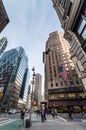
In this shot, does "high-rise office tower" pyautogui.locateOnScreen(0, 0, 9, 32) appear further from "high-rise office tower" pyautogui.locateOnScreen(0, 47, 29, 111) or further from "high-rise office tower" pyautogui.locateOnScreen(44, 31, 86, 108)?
"high-rise office tower" pyautogui.locateOnScreen(0, 47, 29, 111)

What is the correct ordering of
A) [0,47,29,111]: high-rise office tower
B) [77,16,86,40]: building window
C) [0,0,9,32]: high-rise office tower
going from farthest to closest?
[0,47,29,111]: high-rise office tower < [0,0,9,32]: high-rise office tower < [77,16,86,40]: building window

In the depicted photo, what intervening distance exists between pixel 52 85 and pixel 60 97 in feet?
27.0

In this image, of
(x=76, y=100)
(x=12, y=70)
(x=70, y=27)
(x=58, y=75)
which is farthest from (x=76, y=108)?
(x=12, y=70)

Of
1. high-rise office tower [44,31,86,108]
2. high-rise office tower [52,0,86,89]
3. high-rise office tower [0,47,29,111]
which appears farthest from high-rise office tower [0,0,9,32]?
high-rise office tower [0,47,29,111]

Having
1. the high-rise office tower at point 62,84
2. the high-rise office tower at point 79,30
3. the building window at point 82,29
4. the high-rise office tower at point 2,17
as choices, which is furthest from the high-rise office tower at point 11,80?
the building window at point 82,29

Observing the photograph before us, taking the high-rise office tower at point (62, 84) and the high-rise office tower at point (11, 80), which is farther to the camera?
the high-rise office tower at point (11, 80)

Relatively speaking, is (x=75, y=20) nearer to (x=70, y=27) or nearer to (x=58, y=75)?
(x=70, y=27)

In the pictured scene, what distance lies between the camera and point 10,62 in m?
124

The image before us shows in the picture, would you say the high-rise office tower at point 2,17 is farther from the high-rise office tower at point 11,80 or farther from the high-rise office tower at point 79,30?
the high-rise office tower at point 11,80

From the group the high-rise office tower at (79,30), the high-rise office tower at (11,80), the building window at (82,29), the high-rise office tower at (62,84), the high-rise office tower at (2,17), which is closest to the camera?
the high-rise office tower at (79,30)

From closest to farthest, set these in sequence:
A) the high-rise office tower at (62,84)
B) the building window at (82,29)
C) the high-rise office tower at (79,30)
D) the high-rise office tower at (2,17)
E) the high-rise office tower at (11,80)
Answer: the high-rise office tower at (79,30) < the building window at (82,29) < the high-rise office tower at (62,84) < the high-rise office tower at (2,17) < the high-rise office tower at (11,80)

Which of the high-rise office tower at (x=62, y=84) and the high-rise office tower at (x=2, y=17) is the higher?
the high-rise office tower at (x=2, y=17)

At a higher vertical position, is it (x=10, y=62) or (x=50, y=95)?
(x=10, y=62)

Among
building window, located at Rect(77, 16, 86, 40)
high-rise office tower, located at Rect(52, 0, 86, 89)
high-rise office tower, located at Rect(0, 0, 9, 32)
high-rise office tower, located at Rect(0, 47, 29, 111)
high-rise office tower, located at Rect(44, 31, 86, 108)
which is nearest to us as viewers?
high-rise office tower, located at Rect(52, 0, 86, 89)
